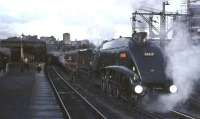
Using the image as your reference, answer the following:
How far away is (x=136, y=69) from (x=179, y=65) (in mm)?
2447

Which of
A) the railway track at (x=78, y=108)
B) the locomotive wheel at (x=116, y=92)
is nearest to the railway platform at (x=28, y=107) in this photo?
the railway track at (x=78, y=108)

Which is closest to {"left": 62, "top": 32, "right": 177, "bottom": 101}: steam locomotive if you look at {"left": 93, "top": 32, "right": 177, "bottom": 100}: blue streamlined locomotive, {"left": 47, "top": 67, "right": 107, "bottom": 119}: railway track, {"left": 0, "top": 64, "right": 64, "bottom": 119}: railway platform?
{"left": 93, "top": 32, "right": 177, "bottom": 100}: blue streamlined locomotive

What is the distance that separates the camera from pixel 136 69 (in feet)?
56.6

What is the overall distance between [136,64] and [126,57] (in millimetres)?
1137

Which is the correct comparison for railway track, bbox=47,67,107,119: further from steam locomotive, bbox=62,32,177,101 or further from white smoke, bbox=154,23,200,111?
white smoke, bbox=154,23,200,111

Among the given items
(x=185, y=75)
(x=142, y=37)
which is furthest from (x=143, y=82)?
(x=185, y=75)

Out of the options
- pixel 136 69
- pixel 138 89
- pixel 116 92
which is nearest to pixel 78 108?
pixel 116 92

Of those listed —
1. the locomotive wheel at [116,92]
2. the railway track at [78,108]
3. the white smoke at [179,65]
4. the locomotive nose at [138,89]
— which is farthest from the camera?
the locomotive wheel at [116,92]

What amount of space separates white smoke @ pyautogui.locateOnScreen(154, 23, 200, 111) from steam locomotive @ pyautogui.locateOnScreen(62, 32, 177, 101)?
Answer: 20.8 inches

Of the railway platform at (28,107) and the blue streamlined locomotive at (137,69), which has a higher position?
the blue streamlined locomotive at (137,69)

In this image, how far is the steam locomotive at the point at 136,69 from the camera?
16688 mm

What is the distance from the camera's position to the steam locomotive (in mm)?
16688

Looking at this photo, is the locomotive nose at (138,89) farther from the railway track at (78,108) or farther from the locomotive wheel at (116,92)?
the locomotive wheel at (116,92)

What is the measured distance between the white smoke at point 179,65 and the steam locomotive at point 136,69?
1.73ft
